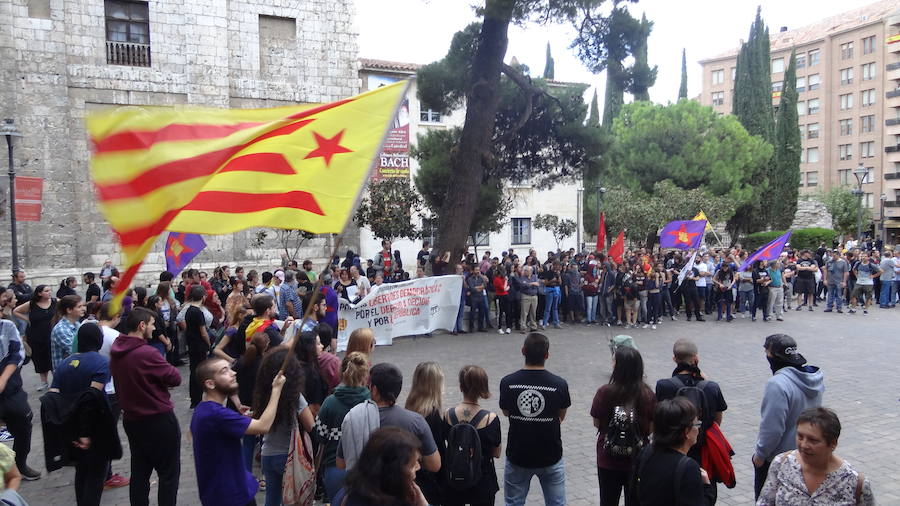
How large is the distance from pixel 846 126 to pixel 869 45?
27.2ft

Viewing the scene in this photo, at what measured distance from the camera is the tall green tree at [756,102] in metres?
43.7

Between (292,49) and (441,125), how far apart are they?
9.99m

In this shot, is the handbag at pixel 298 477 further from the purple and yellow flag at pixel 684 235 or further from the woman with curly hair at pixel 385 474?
the purple and yellow flag at pixel 684 235

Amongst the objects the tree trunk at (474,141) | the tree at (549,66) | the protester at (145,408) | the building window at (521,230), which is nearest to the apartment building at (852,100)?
the tree at (549,66)

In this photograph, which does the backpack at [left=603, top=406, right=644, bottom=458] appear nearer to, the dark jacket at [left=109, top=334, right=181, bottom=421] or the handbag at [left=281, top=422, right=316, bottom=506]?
the handbag at [left=281, top=422, right=316, bottom=506]

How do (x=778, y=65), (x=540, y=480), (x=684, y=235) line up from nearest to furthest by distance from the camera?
(x=540, y=480)
(x=684, y=235)
(x=778, y=65)

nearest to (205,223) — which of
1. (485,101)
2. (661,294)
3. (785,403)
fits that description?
(785,403)

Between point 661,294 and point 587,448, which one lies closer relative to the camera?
point 587,448

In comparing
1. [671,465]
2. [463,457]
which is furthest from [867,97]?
[463,457]

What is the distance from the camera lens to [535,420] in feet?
14.0

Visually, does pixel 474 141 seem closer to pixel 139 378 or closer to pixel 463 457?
pixel 139 378

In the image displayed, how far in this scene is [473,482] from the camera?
382cm

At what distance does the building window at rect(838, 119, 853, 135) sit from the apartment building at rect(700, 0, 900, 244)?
94mm

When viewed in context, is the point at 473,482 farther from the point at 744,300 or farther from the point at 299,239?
the point at 299,239
